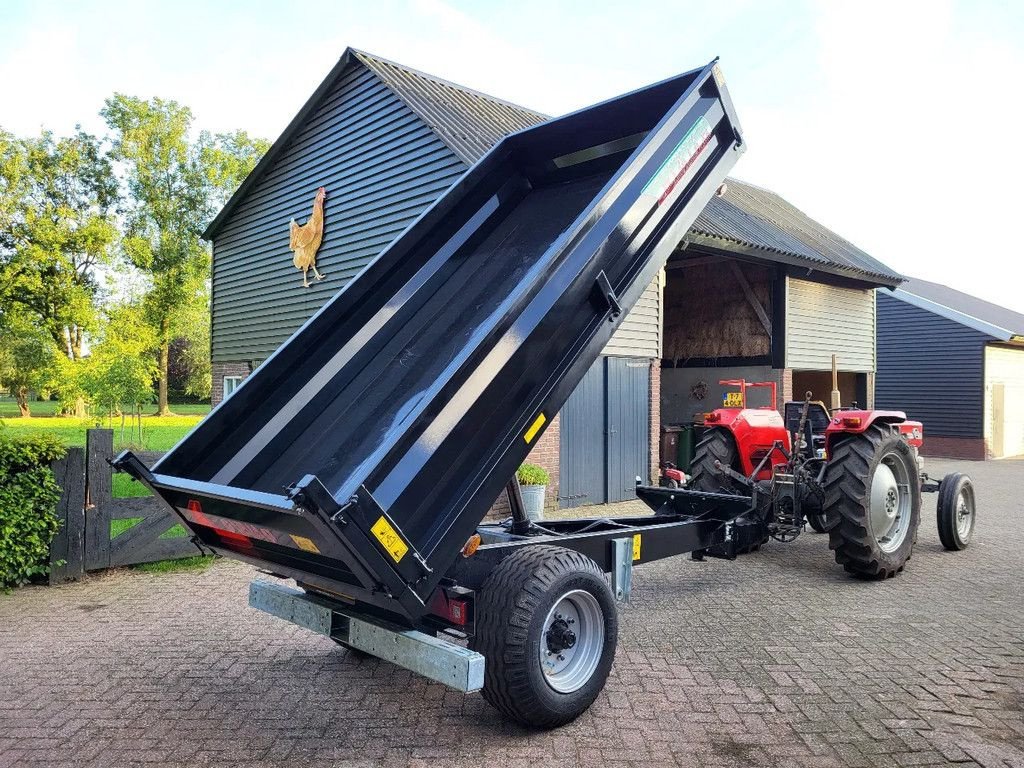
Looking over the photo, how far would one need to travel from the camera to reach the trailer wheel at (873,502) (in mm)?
5910

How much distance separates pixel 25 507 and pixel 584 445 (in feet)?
22.8

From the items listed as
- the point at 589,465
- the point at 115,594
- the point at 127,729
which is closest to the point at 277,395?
the point at 127,729

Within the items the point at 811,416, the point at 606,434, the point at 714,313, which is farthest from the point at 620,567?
the point at 714,313

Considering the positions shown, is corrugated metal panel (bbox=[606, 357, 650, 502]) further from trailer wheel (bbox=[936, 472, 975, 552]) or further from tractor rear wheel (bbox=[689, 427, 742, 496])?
trailer wheel (bbox=[936, 472, 975, 552])

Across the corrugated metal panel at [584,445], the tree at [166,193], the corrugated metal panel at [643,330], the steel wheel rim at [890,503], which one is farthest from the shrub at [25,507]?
the tree at [166,193]

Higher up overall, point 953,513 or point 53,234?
point 53,234

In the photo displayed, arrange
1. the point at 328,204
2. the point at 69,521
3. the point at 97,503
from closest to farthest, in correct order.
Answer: the point at 69,521, the point at 97,503, the point at 328,204

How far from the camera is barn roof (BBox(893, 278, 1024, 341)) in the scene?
20500 millimetres

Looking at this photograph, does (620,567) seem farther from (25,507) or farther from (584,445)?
(584,445)

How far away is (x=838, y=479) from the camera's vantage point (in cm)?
600

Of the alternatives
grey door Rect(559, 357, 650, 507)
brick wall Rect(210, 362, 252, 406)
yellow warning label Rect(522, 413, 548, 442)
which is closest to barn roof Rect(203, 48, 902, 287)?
grey door Rect(559, 357, 650, 507)

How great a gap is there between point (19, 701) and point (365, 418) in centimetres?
236

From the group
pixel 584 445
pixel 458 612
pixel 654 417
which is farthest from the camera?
pixel 654 417

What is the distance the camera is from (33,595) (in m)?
5.78
